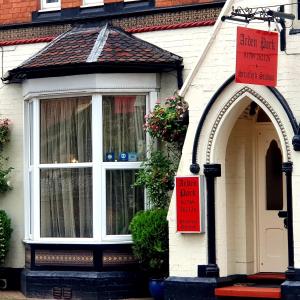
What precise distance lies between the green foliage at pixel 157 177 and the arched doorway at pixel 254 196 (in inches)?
43.9

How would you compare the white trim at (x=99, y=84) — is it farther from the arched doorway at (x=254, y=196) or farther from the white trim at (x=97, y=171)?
the arched doorway at (x=254, y=196)

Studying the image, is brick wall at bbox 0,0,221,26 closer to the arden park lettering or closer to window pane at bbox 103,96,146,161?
window pane at bbox 103,96,146,161

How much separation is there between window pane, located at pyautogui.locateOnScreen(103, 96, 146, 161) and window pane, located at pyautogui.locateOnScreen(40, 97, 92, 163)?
1.01ft

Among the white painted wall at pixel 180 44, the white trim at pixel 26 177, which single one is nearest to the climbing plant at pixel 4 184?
the white trim at pixel 26 177

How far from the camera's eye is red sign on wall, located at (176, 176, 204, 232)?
15180 millimetres

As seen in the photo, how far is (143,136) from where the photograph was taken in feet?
55.6

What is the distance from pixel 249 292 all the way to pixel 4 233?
4.96m

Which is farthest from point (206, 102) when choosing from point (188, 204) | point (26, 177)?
point (26, 177)

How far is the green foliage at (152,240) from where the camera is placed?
52.1ft

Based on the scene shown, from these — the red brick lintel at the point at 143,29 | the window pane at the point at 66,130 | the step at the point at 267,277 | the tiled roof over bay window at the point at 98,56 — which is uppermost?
the red brick lintel at the point at 143,29

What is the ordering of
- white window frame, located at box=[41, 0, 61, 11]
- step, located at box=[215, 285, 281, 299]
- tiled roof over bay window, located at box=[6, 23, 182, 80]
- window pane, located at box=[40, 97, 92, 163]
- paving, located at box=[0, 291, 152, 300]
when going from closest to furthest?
step, located at box=[215, 285, 281, 299]
tiled roof over bay window, located at box=[6, 23, 182, 80]
window pane, located at box=[40, 97, 92, 163]
paving, located at box=[0, 291, 152, 300]
white window frame, located at box=[41, 0, 61, 11]

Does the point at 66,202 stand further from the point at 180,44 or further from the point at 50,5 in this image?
the point at 50,5

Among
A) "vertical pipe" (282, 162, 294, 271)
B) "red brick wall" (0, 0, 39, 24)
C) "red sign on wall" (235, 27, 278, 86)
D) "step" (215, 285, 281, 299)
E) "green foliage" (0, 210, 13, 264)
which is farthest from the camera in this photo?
"red brick wall" (0, 0, 39, 24)

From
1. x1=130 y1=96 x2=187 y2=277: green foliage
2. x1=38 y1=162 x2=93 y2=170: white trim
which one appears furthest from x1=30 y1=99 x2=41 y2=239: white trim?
x1=130 y1=96 x2=187 y2=277: green foliage
